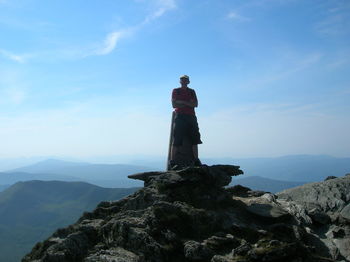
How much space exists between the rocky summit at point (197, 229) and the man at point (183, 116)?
101 inches

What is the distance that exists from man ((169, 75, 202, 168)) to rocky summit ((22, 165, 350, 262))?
257cm

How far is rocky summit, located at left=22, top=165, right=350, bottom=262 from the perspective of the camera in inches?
445

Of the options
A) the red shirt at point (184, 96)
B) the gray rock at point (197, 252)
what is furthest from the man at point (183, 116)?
the gray rock at point (197, 252)

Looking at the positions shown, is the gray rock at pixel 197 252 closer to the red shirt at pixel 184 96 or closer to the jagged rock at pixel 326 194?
the red shirt at pixel 184 96

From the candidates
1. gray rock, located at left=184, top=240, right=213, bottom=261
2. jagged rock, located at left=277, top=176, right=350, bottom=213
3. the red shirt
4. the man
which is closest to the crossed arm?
the man

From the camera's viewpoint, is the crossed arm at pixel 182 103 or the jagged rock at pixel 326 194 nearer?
the crossed arm at pixel 182 103

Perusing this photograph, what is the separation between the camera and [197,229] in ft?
43.0

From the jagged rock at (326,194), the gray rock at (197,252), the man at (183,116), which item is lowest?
the gray rock at (197,252)

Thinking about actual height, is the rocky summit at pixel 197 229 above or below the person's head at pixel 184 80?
below

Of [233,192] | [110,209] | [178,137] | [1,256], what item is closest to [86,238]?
[110,209]

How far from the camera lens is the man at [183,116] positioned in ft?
64.3

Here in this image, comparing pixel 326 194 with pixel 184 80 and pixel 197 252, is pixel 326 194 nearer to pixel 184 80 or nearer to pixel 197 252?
pixel 184 80

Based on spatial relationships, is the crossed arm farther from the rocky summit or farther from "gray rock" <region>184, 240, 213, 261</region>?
"gray rock" <region>184, 240, 213, 261</region>

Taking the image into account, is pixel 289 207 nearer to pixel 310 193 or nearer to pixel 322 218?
pixel 322 218
